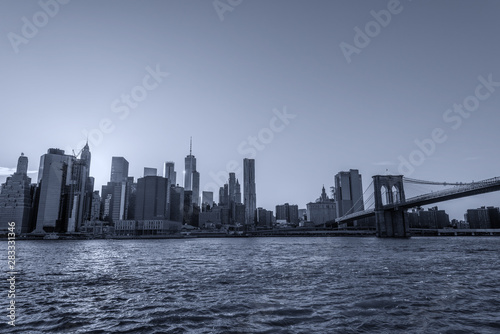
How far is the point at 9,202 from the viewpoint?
19712cm

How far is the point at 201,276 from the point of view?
75.5 feet

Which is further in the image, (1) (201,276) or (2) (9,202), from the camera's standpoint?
(2) (9,202)

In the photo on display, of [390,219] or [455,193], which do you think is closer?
[455,193]

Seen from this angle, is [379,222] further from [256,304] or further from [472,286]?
[256,304]

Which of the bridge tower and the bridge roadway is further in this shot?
the bridge tower

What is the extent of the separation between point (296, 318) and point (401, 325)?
3418mm

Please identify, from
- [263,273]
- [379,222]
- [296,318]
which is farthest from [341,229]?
[296,318]

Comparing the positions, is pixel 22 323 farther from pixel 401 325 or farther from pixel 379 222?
pixel 379 222

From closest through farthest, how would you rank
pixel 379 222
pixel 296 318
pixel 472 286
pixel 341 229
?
1. pixel 296 318
2. pixel 472 286
3. pixel 379 222
4. pixel 341 229

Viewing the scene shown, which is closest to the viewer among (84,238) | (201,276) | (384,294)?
(384,294)

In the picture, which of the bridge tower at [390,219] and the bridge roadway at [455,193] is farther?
the bridge tower at [390,219]

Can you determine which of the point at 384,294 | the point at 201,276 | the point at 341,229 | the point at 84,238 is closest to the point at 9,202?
the point at 84,238

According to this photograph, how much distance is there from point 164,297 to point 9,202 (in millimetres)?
229483

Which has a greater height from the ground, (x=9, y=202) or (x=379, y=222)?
(x=9, y=202)
